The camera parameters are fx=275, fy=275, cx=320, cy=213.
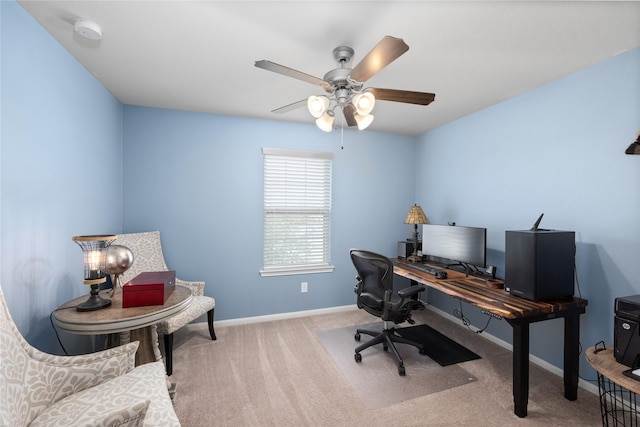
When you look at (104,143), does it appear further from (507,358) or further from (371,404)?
(507,358)

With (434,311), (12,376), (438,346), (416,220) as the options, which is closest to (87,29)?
(12,376)

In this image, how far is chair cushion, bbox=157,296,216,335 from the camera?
2.20 meters

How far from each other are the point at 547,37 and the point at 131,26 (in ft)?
8.30

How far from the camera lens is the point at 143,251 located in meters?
2.74

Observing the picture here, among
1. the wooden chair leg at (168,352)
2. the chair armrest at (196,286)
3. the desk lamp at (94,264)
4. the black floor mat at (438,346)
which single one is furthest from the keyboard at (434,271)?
the desk lamp at (94,264)

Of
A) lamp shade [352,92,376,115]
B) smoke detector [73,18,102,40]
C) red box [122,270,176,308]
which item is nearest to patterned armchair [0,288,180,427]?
red box [122,270,176,308]

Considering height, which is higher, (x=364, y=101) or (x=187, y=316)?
(x=364, y=101)

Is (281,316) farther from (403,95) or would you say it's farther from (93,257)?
(403,95)

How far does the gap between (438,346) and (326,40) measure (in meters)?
2.83

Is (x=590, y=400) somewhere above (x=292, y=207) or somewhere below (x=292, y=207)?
below

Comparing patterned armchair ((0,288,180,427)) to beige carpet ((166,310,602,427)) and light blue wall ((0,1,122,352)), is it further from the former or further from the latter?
beige carpet ((166,310,602,427))

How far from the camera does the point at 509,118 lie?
105 inches

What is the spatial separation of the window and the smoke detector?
178 centimetres

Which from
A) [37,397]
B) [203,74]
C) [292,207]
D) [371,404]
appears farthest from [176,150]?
[371,404]
